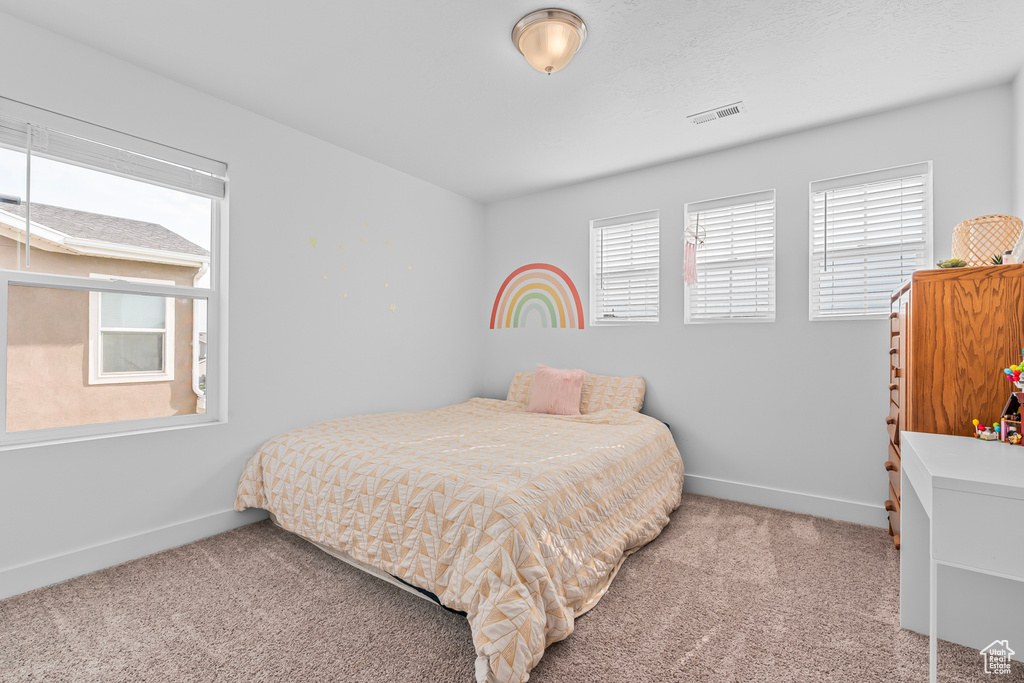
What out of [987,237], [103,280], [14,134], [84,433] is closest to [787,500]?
[987,237]

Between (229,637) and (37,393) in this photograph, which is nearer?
(229,637)

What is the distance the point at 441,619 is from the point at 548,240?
3.18 metres

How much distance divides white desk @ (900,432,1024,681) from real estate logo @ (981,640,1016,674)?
0.03 metres

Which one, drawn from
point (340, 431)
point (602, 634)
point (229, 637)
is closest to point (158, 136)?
point (340, 431)

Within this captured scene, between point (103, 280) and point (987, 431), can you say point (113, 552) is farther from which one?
point (987, 431)

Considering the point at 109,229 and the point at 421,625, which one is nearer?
the point at 421,625

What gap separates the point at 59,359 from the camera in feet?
7.28

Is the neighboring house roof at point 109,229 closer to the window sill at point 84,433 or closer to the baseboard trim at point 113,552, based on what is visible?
the window sill at point 84,433

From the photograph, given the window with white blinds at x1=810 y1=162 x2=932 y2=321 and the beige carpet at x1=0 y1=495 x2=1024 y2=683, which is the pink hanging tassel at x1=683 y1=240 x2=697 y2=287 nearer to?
the window with white blinds at x1=810 y1=162 x2=932 y2=321

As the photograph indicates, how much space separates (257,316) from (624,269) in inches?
107

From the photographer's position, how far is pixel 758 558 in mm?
2340

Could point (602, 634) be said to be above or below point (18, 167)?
below

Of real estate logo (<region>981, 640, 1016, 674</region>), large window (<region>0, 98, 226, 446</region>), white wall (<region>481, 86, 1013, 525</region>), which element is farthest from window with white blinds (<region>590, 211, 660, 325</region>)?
large window (<region>0, 98, 226, 446</region>)

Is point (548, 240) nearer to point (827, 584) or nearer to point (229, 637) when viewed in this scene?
point (827, 584)
